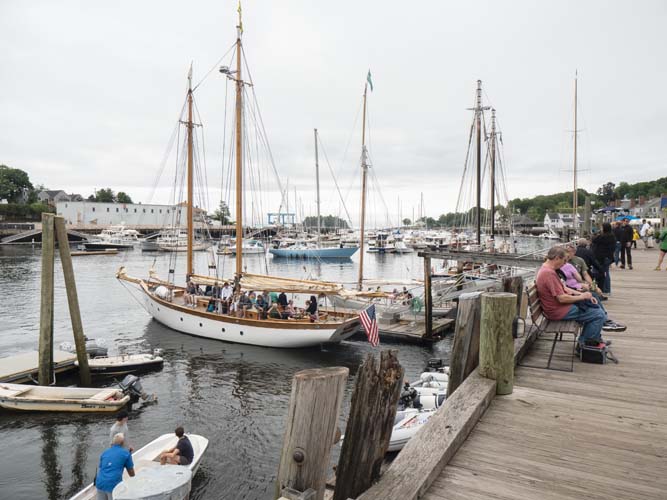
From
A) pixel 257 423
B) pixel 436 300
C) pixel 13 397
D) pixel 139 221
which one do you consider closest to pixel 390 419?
pixel 257 423

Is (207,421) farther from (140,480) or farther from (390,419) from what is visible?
(390,419)

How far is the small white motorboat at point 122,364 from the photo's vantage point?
1828cm

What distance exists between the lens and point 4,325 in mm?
27859

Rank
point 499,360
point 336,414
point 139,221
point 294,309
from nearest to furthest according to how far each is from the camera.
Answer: point 336,414, point 499,360, point 294,309, point 139,221

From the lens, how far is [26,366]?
17578 millimetres

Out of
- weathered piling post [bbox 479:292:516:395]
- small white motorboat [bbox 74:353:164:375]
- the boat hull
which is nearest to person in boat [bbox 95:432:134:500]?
weathered piling post [bbox 479:292:516:395]

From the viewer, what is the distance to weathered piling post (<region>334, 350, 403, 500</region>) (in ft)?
10.6

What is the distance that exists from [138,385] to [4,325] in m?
18.9

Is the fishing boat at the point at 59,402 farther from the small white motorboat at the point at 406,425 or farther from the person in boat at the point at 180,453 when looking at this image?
the small white motorboat at the point at 406,425

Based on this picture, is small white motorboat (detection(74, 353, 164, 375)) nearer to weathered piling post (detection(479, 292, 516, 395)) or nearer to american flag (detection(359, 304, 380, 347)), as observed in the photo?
american flag (detection(359, 304, 380, 347))

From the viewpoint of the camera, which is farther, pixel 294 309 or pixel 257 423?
pixel 294 309

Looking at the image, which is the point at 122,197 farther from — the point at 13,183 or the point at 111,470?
the point at 111,470

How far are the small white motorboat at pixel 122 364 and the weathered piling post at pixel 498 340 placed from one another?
17721mm

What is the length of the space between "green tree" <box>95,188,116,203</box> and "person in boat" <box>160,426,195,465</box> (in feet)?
537
